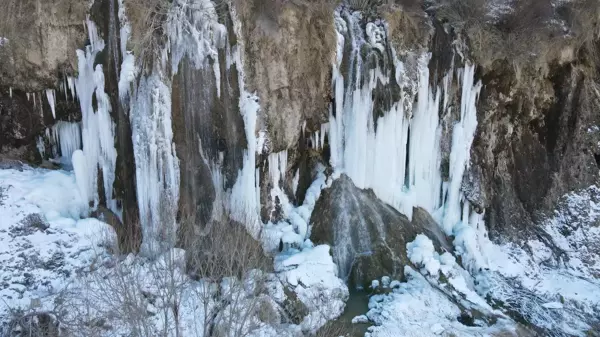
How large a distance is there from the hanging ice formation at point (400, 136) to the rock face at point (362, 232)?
1.23 ft

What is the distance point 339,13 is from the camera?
15.9m

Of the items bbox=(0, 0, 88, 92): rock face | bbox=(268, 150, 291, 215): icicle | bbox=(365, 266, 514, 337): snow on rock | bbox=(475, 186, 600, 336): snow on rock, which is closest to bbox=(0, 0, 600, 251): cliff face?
bbox=(0, 0, 88, 92): rock face

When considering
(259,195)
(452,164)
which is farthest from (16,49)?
(452,164)

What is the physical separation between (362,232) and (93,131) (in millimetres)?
7741

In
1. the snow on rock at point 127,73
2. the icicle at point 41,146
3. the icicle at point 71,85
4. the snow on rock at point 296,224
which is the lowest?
the snow on rock at point 296,224

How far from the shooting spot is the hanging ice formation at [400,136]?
1534 centimetres

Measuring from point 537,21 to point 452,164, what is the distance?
523 centimetres

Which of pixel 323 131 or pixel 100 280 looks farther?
pixel 323 131

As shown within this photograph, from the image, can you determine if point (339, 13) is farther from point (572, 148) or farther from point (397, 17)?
point (572, 148)

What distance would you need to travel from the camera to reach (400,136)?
1577 centimetres

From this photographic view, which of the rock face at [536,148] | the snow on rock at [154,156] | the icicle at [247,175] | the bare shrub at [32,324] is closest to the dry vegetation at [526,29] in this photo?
the rock face at [536,148]

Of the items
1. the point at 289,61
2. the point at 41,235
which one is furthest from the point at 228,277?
the point at 289,61

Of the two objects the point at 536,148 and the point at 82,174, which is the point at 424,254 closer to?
the point at 536,148

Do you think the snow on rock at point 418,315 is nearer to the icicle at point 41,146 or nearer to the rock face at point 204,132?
the rock face at point 204,132
